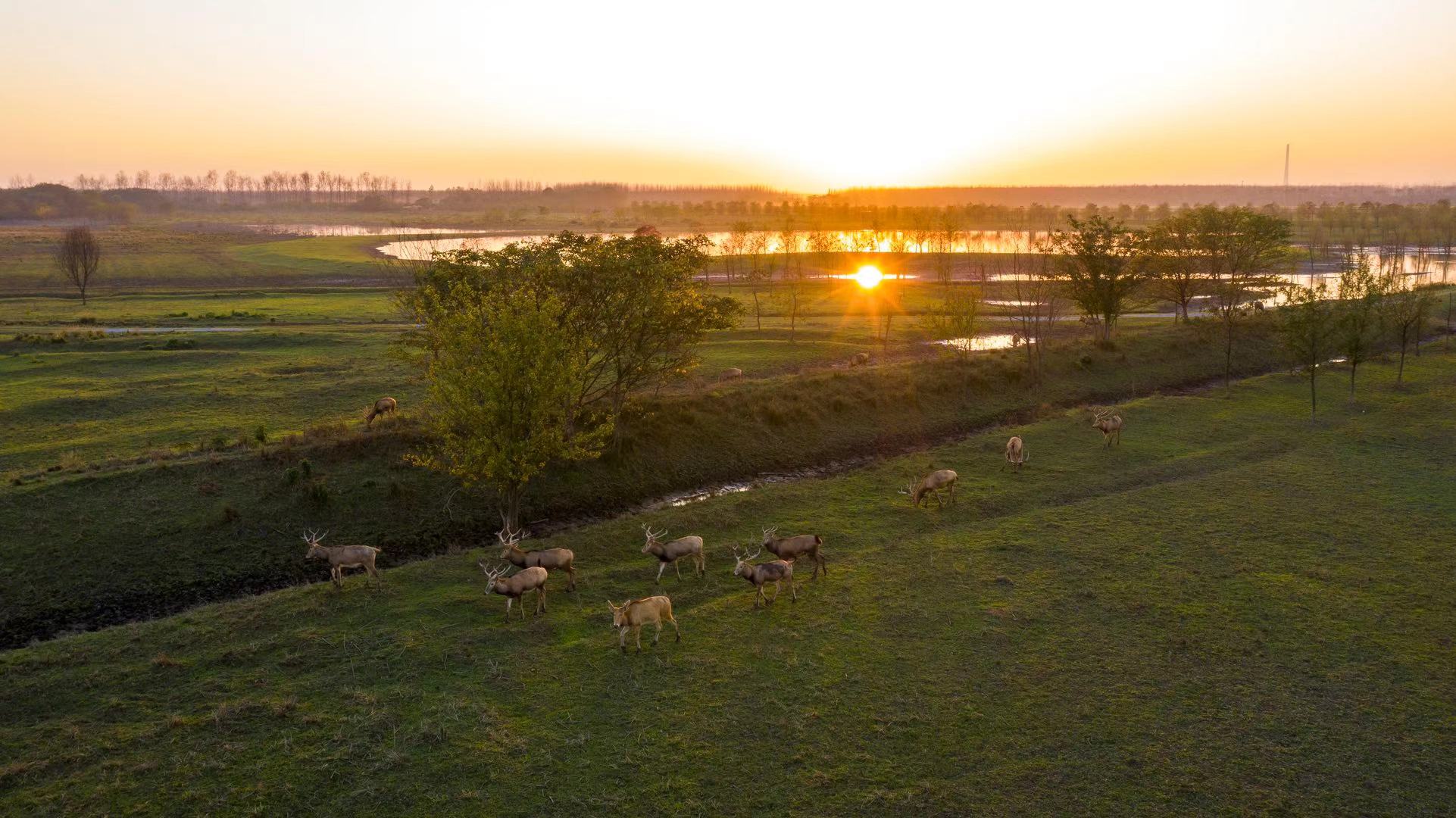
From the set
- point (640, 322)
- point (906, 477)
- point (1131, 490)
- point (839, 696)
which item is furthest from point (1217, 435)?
point (839, 696)

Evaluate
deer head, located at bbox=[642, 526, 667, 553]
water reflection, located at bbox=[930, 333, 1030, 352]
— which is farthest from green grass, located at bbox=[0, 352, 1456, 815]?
water reflection, located at bbox=[930, 333, 1030, 352]

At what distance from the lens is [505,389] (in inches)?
1046

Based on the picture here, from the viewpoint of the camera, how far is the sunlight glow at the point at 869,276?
11314cm

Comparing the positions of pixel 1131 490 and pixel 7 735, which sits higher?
pixel 1131 490

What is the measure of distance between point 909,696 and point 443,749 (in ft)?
31.2

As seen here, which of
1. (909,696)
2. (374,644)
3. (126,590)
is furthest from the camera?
(126,590)

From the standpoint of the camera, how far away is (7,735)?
16.3 m

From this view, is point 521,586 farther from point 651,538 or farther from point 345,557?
point 345,557

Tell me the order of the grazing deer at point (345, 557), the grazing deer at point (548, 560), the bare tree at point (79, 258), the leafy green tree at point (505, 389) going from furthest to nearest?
1. the bare tree at point (79, 258)
2. the leafy green tree at point (505, 389)
3. the grazing deer at point (345, 557)
4. the grazing deer at point (548, 560)

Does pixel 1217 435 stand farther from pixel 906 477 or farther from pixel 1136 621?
pixel 1136 621

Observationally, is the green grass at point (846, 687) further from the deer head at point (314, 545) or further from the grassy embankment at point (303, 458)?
the grassy embankment at point (303, 458)

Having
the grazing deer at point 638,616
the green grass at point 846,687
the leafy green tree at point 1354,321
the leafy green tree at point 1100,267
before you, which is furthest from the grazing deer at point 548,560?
the leafy green tree at point 1100,267

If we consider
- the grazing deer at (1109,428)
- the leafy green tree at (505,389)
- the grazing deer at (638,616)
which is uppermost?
the leafy green tree at (505,389)

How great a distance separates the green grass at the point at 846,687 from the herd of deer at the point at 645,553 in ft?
2.07
